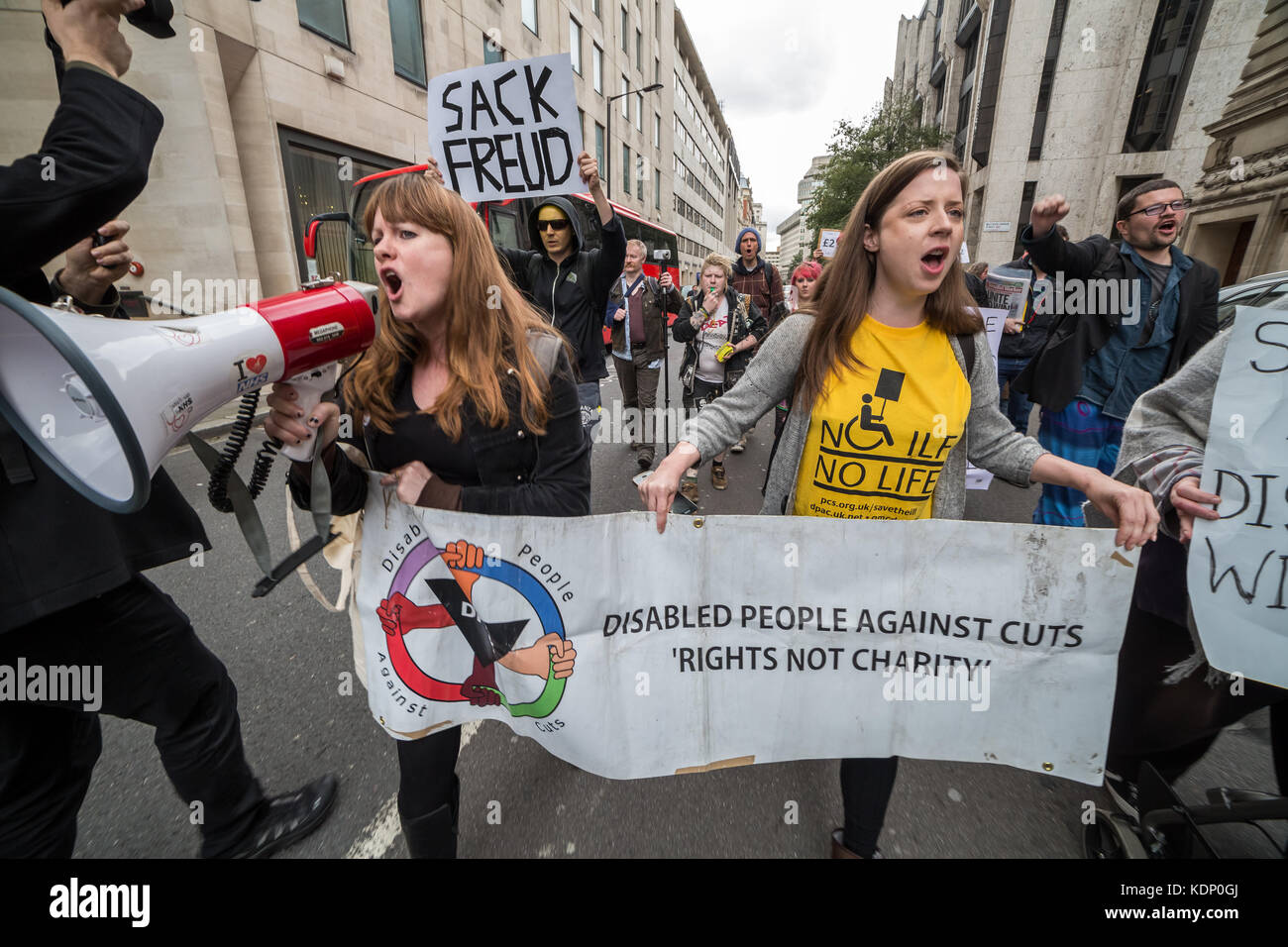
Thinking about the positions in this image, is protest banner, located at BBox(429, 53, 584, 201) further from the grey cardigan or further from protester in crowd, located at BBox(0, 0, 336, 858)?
protester in crowd, located at BBox(0, 0, 336, 858)

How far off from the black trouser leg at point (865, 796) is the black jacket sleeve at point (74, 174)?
6.95ft

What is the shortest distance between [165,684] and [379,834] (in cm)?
83

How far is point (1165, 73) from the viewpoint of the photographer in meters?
19.6

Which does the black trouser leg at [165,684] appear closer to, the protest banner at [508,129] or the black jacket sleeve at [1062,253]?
→ the protest banner at [508,129]

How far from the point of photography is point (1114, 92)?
68.2 ft

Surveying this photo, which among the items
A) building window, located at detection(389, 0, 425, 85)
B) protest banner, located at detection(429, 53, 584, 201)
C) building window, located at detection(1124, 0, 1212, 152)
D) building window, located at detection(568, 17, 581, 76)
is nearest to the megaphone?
protest banner, located at detection(429, 53, 584, 201)

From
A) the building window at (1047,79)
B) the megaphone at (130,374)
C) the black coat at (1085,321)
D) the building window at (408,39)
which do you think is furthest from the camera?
the building window at (1047,79)

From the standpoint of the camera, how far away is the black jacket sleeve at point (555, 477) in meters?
1.45

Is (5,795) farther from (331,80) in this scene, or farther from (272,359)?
(331,80)

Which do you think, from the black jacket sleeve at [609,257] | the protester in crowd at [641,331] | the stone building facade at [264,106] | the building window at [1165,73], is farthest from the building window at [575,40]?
the black jacket sleeve at [609,257]

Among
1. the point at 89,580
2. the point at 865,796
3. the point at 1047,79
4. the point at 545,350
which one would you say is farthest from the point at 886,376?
the point at 1047,79

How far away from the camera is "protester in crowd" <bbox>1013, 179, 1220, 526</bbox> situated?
9.07 ft

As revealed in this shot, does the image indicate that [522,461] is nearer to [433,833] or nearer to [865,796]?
[433,833]

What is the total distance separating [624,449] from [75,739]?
16.5 feet
